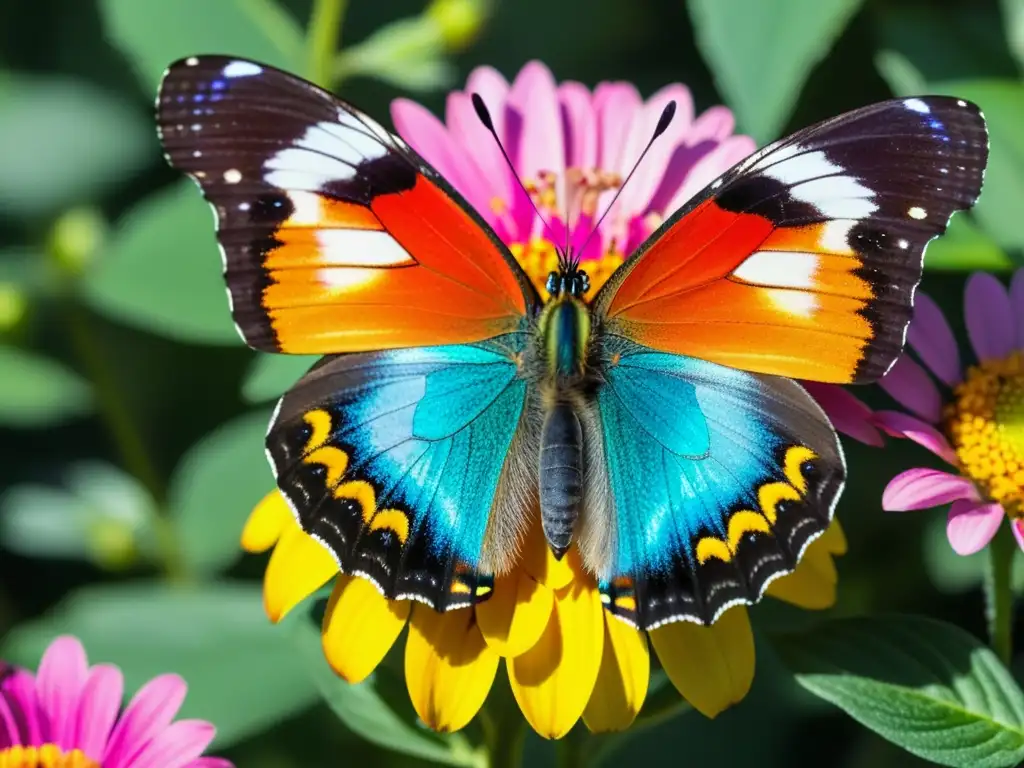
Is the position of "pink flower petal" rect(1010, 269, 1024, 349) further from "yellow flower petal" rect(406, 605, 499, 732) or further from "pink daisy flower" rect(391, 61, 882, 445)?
"yellow flower petal" rect(406, 605, 499, 732)

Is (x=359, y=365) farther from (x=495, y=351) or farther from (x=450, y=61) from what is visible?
(x=450, y=61)

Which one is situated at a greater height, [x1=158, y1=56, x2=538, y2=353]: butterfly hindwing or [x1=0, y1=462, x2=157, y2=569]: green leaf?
[x1=158, y1=56, x2=538, y2=353]: butterfly hindwing

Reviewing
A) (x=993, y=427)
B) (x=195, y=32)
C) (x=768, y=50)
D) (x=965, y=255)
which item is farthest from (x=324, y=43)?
(x=993, y=427)

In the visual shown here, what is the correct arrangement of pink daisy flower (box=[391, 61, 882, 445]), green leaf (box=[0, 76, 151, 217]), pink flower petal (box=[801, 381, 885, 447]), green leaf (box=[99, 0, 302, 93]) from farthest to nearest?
green leaf (box=[0, 76, 151, 217]) < green leaf (box=[99, 0, 302, 93]) < pink daisy flower (box=[391, 61, 882, 445]) < pink flower petal (box=[801, 381, 885, 447])

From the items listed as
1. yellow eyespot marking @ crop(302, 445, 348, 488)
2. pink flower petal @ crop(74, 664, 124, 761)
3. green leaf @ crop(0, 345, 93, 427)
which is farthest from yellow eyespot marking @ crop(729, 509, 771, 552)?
green leaf @ crop(0, 345, 93, 427)

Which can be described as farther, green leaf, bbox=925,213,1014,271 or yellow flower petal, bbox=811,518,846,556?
green leaf, bbox=925,213,1014,271

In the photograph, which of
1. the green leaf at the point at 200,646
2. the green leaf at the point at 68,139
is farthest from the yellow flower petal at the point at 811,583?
the green leaf at the point at 68,139

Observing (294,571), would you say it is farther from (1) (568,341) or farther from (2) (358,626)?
(1) (568,341)
